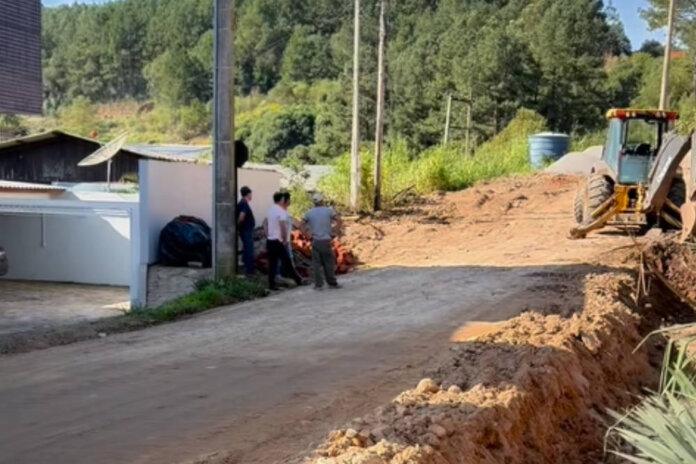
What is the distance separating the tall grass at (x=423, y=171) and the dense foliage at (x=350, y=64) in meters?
7.34

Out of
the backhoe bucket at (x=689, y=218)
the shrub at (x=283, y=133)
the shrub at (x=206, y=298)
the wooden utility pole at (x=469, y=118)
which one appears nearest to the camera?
the backhoe bucket at (x=689, y=218)

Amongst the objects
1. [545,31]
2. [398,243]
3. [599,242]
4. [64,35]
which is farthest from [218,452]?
[64,35]

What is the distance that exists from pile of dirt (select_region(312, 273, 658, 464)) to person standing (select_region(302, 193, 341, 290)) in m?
4.69

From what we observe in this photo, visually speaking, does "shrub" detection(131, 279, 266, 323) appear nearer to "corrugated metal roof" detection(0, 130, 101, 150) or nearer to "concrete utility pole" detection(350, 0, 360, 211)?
"concrete utility pole" detection(350, 0, 360, 211)

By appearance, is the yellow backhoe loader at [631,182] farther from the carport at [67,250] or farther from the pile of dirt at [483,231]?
the carport at [67,250]

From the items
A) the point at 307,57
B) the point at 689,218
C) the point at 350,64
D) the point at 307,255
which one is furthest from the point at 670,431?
the point at 307,57

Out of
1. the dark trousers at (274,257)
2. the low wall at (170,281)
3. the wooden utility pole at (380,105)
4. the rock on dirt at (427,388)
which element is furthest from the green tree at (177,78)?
the rock on dirt at (427,388)

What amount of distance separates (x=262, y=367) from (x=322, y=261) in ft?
20.4

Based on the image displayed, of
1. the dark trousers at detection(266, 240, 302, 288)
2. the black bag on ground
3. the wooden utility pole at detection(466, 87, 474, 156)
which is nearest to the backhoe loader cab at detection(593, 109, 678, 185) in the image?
the dark trousers at detection(266, 240, 302, 288)

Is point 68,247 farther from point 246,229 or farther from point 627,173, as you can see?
point 627,173

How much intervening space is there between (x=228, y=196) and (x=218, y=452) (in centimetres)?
938

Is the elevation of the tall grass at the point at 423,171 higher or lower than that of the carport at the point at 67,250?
higher

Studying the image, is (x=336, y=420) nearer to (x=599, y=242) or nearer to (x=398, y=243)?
(x=599, y=242)

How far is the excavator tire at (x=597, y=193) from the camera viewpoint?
18984 millimetres
